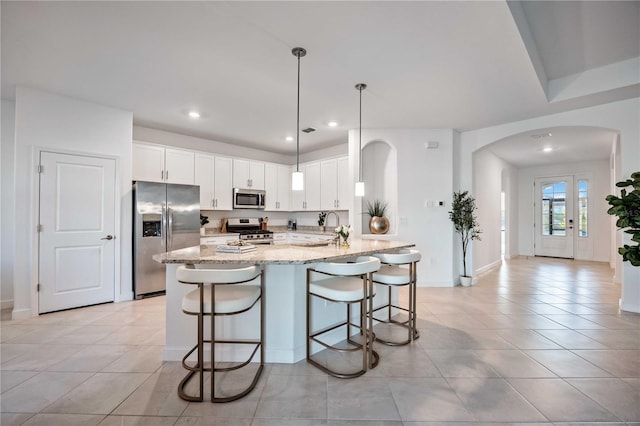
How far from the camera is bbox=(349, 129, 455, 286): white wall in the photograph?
480 cm

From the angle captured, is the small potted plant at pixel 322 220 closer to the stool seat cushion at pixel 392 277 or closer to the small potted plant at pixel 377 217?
the small potted plant at pixel 377 217

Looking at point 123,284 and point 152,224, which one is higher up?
point 152,224

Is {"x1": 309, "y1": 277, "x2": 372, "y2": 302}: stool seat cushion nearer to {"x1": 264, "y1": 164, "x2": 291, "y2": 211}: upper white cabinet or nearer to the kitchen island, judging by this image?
the kitchen island

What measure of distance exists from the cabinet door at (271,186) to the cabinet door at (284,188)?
3.1 inches

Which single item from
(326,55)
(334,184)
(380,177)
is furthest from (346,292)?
(334,184)

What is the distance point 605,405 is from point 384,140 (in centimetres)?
398

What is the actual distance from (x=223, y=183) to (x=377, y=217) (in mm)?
2928

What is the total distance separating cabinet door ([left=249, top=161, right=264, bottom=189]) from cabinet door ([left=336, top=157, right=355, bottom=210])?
163 centimetres

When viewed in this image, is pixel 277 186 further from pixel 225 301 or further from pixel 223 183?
pixel 225 301

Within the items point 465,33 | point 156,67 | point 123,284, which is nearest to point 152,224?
point 123,284

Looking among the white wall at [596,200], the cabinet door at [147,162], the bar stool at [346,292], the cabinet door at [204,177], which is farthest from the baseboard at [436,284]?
the white wall at [596,200]

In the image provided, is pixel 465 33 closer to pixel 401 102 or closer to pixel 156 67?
pixel 401 102

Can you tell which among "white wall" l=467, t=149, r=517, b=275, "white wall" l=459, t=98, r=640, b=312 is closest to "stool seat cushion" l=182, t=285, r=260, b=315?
"white wall" l=459, t=98, r=640, b=312

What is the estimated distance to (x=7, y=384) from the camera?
2.01 m
